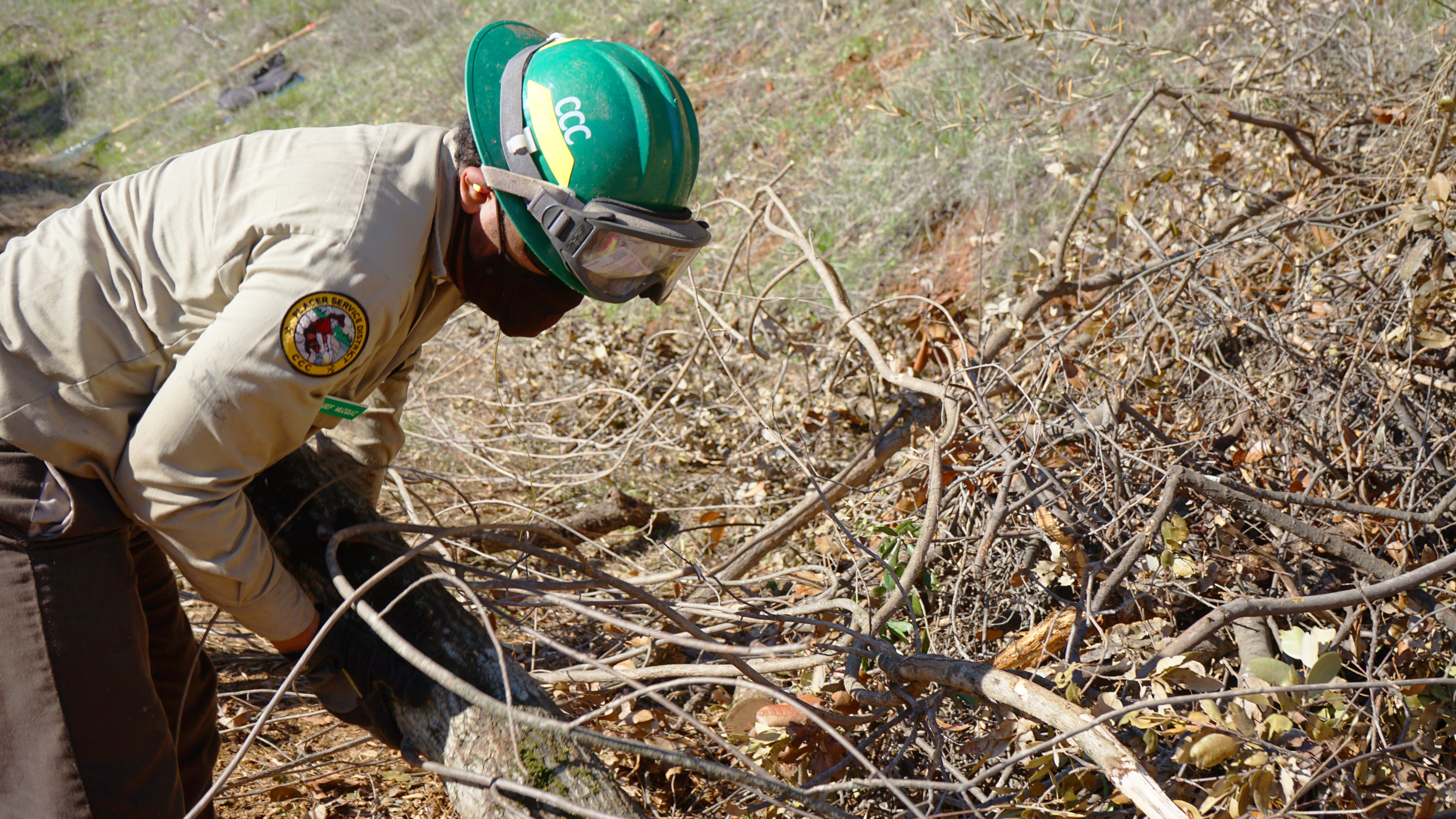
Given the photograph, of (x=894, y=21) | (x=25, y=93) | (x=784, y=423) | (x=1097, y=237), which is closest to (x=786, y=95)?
(x=894, y=21)

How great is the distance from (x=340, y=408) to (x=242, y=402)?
11.9 inches

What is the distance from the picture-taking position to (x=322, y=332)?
1635 millimetres

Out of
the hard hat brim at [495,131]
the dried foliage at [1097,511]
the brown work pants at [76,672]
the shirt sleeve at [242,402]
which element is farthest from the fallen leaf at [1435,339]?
the brown work pants at [76,672]

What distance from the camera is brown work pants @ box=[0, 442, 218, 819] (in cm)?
170

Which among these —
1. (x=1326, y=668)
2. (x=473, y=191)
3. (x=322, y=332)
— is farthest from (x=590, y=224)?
(x=1326, y=668)

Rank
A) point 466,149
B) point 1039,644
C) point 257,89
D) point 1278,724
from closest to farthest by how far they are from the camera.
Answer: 1. point 1278,724
2. point 466,149
3. point 1039,644
4. point 257,89

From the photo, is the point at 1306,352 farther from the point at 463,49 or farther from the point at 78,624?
the point at 463,49

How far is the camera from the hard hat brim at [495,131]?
6.31ft

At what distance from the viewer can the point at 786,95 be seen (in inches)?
289

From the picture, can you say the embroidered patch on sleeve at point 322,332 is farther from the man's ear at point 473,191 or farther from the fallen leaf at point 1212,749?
the fallen leaf at point 1212,749

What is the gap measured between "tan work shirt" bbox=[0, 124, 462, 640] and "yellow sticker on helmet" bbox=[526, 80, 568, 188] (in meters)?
0.22

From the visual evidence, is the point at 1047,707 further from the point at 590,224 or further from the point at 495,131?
the point at 495,131

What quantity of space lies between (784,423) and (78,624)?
2673 mm

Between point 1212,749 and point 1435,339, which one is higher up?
point 1435,339
